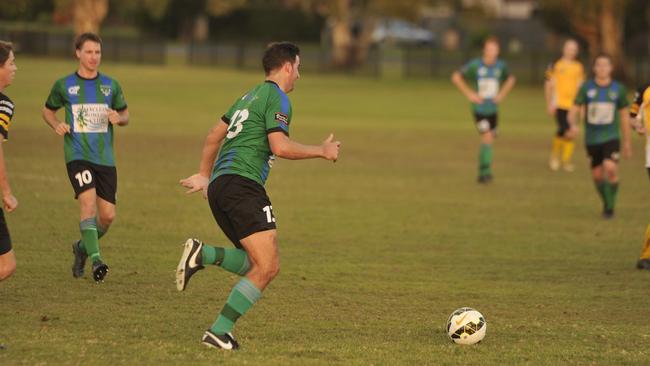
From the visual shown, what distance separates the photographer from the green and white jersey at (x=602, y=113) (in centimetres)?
1602

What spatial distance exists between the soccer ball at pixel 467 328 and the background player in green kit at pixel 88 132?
11.8 feet

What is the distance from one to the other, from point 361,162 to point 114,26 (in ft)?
278

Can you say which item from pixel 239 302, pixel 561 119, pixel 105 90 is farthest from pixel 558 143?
pixel 239 302

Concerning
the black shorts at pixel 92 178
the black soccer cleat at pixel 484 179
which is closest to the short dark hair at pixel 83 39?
the black shorts at pixel 92 178

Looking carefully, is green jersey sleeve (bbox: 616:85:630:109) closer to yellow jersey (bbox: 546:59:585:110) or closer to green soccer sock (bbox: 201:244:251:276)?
yellow jersey (bbox: 546:59:585:110)

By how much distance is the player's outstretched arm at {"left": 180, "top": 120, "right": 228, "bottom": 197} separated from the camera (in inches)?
327

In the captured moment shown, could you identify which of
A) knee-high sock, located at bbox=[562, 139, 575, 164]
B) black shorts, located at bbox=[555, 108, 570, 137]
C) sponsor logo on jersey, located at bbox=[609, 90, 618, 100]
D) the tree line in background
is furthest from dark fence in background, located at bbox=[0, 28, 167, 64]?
sponsor logo on jersey, located at bbox=[609, 90, 618, 100]

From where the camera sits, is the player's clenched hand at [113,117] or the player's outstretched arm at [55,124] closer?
the player's outstretched arm at [55,124]

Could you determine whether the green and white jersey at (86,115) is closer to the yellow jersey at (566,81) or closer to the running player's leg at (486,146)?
the running player's leg at (486,146)

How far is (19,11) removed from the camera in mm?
75562

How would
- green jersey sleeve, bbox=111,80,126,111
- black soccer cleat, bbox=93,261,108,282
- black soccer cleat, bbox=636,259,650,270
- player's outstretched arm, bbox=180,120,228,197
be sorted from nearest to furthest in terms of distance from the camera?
player's outstretched arm, bbox=180,120,228,197 → black soccer cleat, bbox=93,261,108,282 → green jersey sleeve, bbox=111,80,126,111 → black soccer cleat, bbox=636,259,650,270

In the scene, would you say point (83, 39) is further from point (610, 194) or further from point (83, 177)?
point (610, 194)

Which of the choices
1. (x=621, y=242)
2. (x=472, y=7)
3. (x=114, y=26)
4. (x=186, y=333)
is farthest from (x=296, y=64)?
(x=114, y=26)

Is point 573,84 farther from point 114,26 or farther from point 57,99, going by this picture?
point 114,26
